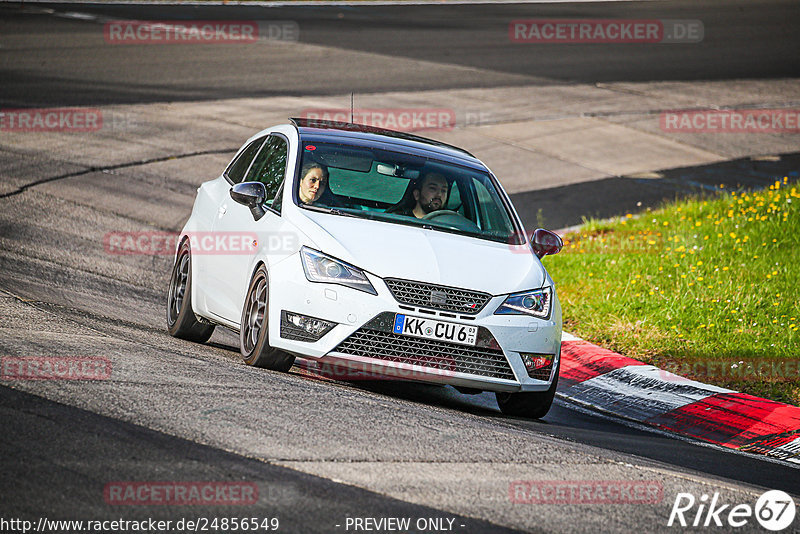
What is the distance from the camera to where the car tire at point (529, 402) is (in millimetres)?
7551

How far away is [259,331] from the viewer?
7387mm

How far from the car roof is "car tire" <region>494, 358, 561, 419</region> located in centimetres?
198

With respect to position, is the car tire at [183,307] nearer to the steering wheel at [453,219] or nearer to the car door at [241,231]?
the car door at [241,231]

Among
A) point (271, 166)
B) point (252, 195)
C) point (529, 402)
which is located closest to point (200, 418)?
point (252, 195)

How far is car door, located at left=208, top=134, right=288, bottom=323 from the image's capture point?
25.4 ft

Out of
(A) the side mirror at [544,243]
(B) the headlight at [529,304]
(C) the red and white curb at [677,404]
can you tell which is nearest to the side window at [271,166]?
(B) the headlight at [529,304]

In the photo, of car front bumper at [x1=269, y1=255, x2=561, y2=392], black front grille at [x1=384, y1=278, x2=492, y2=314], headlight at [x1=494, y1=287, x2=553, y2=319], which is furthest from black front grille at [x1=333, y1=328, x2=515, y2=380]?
headlight at [x1=494, y1=287, x2=553, y2=319]

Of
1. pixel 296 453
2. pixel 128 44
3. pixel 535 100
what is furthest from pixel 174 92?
pixel 296 453

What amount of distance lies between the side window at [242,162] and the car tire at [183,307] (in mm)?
672

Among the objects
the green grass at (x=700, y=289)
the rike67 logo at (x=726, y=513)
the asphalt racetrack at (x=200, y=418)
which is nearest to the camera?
the asphalt racetrack at (x=200, y=418)

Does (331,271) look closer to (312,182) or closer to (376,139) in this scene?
(312,182)

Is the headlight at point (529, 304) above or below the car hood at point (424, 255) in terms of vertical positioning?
below

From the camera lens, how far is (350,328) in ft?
22.5

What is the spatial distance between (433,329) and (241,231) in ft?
6.28
